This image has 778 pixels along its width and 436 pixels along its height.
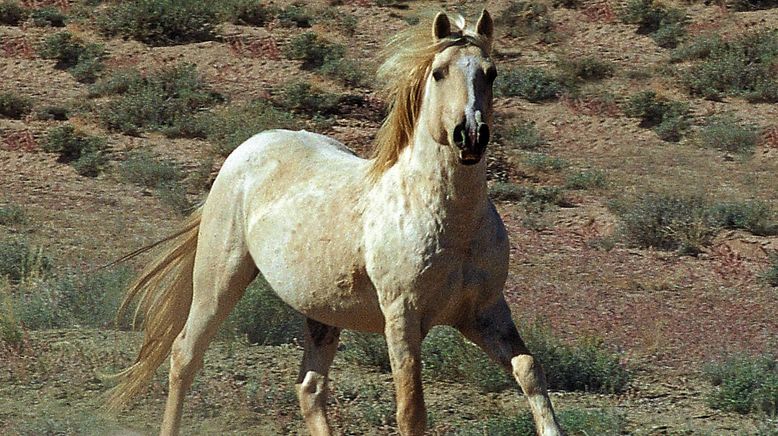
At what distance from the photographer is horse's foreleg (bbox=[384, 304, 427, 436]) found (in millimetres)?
4852

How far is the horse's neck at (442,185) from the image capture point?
4.78 metres

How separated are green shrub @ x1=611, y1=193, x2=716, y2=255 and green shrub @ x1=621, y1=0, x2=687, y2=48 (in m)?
8.66

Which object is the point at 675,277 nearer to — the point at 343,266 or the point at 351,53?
the point at 343,266

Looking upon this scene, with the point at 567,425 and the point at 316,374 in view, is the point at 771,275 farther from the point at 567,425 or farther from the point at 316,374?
the point at 316,374

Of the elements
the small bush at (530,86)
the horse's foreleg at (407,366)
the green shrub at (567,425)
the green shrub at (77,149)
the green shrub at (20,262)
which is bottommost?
the green shrub at (77,149)

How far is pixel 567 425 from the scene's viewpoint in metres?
6.47

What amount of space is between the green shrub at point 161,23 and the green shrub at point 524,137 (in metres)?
5.76

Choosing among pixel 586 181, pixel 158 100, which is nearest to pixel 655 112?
pixel 586 181

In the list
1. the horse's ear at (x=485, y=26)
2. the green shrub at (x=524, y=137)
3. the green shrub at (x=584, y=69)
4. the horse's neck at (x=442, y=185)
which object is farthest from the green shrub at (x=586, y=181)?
the horse's neck at (x=442, y=185)

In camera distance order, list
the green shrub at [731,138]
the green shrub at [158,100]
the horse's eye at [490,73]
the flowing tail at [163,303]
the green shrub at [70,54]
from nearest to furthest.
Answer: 1. the horse's eye at [490,73]
2. the flowing tail at [163,303]
3. the green shrub at [731,138]
4. the green shrub at [158,100]
5. the green shrub at [70,54]

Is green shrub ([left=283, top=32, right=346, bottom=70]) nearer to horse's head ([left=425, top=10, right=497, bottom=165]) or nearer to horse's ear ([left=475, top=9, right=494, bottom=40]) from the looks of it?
horse's ear ([left=475, top=9, right=494, bottom=40])

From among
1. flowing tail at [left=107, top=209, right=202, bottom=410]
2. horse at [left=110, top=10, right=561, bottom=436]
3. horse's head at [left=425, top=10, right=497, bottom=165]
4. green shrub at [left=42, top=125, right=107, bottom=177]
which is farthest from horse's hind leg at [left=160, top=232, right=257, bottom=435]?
green shrub at [left=42, top=125, right=107, bottom=177]

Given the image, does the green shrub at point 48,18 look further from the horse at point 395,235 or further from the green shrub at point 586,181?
the horse at point 395,235

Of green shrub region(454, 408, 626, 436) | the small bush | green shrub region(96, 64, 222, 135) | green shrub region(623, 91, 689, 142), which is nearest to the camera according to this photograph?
green shrub region(454, 408, 626, 436)
